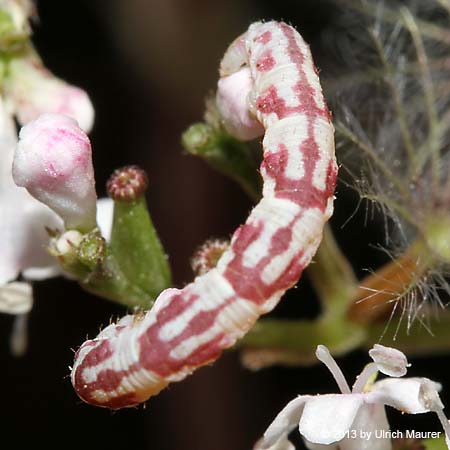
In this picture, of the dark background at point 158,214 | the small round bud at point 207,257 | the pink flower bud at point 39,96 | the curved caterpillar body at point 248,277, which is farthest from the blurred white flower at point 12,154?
the dark background at point 158,214

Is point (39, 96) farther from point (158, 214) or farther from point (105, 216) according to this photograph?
point (158, 214)

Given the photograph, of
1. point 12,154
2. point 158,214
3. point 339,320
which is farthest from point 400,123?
point 158,214

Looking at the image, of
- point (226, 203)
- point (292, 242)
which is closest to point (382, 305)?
point (292, 242)

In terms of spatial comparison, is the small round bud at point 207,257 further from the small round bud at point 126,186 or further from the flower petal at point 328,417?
the flower petal at point 328,417

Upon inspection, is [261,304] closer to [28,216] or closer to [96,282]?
[96,282]

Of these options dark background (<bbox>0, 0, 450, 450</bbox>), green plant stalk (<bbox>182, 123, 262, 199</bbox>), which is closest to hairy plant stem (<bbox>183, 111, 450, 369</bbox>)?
green plant stalk (<bbox>182, 123, 262, 199</bbox>)

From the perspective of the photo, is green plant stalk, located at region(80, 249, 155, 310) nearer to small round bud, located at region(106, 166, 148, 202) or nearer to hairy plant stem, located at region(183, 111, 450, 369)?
small round bud, located at region(106, 166, 148, 202)
